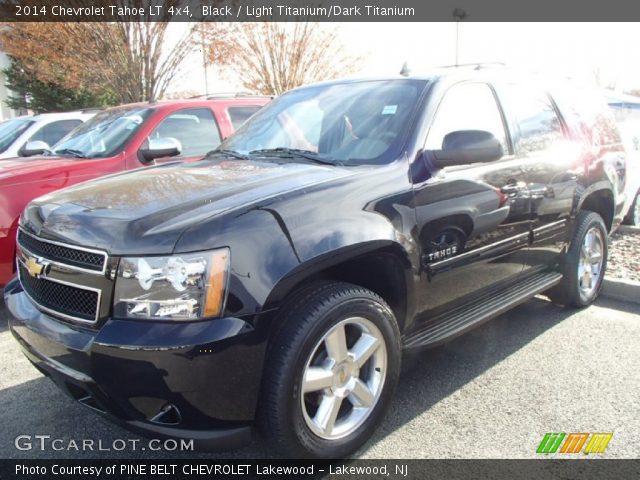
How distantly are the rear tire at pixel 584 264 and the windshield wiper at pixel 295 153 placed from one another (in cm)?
234

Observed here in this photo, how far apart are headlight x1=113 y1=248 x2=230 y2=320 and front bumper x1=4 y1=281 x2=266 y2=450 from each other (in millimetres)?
46

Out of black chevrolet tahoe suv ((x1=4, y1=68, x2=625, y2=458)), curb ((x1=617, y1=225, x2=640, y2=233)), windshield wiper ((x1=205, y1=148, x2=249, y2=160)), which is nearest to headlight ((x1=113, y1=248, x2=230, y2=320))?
black chevrolet tahoe suv ((x1=4, y1=68, x2=625, y2=458))

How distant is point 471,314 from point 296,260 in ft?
4.96

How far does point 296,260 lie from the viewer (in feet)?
7.47

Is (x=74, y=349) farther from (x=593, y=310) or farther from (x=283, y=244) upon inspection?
(x=593, y=310)

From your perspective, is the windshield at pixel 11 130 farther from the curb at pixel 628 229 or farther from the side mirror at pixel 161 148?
the curb at pixel 628 229

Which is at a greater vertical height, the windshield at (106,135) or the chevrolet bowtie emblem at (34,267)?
the windshield at (106,135)

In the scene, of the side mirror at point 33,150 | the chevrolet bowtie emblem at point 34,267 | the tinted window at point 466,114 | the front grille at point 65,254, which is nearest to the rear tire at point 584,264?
the tinted window at point 466,114

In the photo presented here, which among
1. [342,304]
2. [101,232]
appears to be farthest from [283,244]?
[101,232]

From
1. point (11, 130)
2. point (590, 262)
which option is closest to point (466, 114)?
point (590, 262)

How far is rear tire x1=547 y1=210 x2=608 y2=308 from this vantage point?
14.1ft

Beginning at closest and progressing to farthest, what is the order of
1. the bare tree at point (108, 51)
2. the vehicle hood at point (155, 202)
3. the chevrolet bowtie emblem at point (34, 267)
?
the vehicle hood at point (155, 202)
the chevrolet bowtie emblem at point (34, 267)
the bare tree at point (108, 51)

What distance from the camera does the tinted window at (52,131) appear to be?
26.7ft

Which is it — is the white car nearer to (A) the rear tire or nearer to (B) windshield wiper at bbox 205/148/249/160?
(B) windshield wiper at bbox 205/148/249/160
